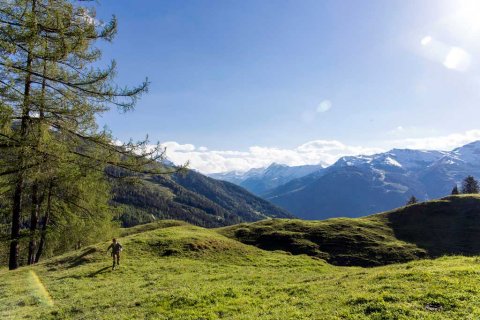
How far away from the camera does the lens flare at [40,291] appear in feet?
75.8

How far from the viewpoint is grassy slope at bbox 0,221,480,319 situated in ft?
46.7

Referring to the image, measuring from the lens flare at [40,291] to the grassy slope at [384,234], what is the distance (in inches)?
1162

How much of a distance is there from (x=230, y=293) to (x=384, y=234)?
44734mm

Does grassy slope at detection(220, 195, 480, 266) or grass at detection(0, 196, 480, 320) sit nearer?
grass at detection(0, 196, 480, 320)

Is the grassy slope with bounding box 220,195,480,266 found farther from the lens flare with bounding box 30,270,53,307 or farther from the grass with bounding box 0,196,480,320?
the lens flare with bounding box 30,270,53,307

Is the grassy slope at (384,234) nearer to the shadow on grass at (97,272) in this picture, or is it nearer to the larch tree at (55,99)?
the shadow on grass at (97,272)

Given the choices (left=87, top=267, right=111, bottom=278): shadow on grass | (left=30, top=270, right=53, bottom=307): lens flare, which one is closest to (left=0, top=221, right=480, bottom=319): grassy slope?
(left=87, top=267, right=111, bottom=278): shadow on grass

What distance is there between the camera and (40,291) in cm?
2603

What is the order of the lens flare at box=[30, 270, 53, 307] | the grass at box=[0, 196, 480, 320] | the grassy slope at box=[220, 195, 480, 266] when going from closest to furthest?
the grass at box=[0, 196, 480, 320]
the lens flare at box=[30, 270, 53, 307]
the grassy slope at box=[220, 195, 480, 266]

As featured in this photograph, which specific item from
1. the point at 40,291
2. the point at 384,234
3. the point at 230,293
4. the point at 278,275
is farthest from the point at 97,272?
the point at 384,234

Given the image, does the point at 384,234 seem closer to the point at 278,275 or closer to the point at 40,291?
the point at 278,275

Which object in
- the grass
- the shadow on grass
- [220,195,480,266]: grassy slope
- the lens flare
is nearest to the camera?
the grass

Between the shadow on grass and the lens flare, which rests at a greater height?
the shadow on grass

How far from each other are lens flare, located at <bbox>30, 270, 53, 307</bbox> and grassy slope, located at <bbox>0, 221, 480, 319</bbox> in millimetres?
156
